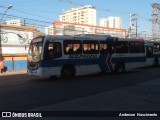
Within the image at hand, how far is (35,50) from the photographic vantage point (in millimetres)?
20422

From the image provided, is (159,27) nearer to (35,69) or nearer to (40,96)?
(35,69)

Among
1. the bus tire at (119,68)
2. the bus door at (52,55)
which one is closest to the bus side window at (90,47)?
the bus door at (52,55)

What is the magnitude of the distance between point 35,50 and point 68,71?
8.40 feet

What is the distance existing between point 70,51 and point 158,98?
32.0 feet

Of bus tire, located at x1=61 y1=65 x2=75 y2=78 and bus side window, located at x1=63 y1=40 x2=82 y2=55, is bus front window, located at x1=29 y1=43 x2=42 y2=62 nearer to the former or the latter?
bus side window, located at x1=63 y1=40 x2=82 y2=55

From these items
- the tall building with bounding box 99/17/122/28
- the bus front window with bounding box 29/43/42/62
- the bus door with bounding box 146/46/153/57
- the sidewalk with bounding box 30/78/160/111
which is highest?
the tall building with bounding box 99/17/122/28

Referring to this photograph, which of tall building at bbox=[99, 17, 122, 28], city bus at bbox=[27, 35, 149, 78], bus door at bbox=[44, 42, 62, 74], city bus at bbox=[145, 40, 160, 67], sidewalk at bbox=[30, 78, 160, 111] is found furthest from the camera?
tall building at bbox=[99, 17, 122, 28]

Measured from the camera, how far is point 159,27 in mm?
81438

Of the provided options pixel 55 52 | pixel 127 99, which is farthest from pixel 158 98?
pixel 55 52

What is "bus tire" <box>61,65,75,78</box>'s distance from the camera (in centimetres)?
2097

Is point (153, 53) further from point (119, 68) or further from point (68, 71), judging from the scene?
point (68, 71)

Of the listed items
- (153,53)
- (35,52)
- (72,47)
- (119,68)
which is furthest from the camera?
Result: (153,53)

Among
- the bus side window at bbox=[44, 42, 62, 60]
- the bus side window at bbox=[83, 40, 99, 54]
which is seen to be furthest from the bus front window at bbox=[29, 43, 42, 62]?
the bus side window at bbox=[83, 40, 99, 54]

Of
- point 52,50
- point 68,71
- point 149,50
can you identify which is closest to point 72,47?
point 68,71
